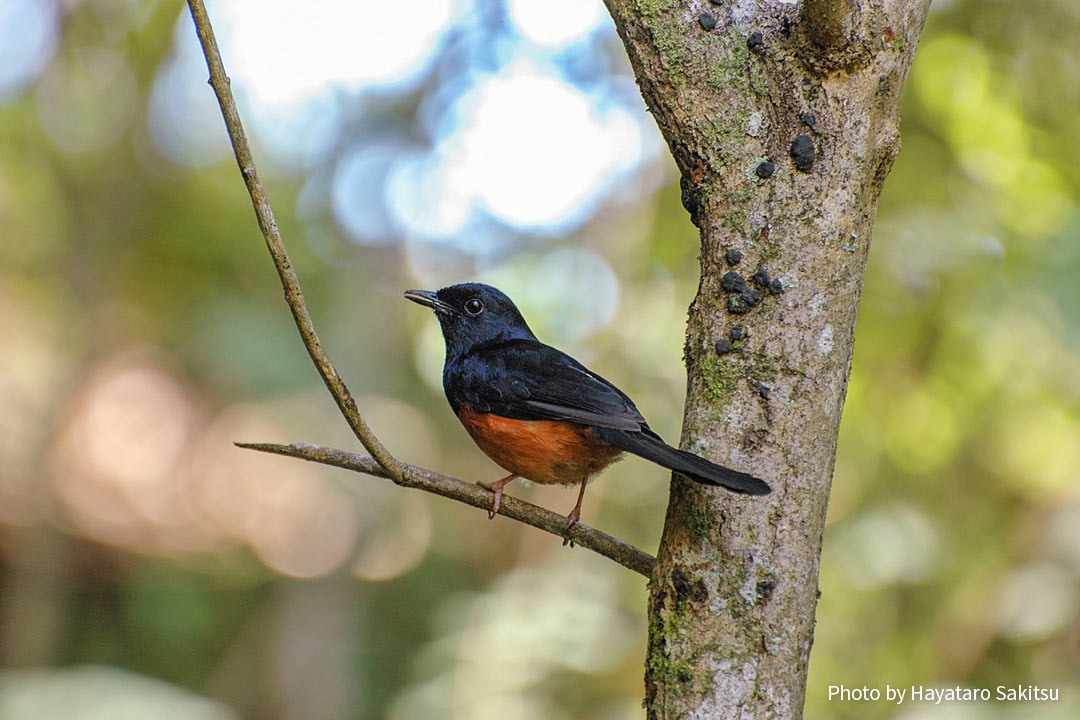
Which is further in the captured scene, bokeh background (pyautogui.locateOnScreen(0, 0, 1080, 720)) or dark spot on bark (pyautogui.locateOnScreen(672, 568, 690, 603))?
bokeh background (pyautogui.locateOnScreen(0, 0, 1080, 720))

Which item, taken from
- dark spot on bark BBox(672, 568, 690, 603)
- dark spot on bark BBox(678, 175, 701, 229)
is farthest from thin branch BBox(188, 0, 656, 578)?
dark spot on bark BBox(678, 175, 701, 229)

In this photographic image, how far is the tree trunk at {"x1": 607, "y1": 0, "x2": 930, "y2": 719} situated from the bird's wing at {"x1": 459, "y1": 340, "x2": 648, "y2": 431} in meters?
0.88

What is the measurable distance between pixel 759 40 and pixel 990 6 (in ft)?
12.0

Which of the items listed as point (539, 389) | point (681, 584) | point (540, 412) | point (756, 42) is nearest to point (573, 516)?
point (540, 412)

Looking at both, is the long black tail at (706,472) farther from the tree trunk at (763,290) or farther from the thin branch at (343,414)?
the thin branch at (343,414)

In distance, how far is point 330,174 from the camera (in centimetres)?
973

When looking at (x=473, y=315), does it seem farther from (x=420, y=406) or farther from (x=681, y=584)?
(x=420, y=406)

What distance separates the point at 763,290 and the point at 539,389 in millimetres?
1508

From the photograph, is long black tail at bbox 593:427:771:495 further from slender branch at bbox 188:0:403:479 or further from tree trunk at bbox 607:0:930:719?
slender branch at bbox 188:0:403:479

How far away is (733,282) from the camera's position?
7.54 ft

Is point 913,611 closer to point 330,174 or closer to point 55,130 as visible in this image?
point 330,174

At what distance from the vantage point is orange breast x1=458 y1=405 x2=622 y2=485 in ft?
11.7

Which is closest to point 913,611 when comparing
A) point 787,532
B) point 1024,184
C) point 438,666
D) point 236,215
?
point 1024,184

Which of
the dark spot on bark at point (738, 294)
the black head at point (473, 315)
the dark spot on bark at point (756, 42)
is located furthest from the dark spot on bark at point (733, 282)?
the black head at point (473, 315)
